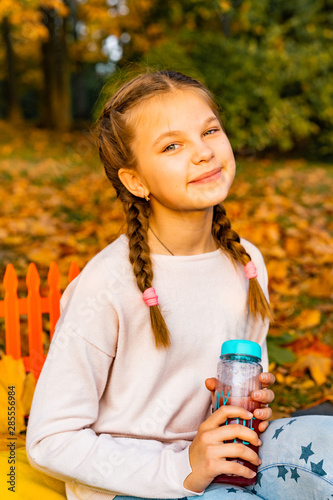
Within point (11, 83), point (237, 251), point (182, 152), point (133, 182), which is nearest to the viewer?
point (182, 152)

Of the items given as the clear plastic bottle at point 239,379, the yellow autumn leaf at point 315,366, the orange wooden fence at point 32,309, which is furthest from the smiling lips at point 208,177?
the yellow autumn leaf at point 315,366

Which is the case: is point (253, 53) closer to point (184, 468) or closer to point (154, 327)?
point (154, 327)

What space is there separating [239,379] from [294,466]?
31cm

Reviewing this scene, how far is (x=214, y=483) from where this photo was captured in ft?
4.99

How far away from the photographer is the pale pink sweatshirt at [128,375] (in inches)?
58.2

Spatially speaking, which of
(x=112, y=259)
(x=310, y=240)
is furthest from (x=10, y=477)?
(x=310, y=240)

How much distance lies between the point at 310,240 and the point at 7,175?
15.4 ft

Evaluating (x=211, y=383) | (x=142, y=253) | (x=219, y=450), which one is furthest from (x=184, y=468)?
(x=142, y=253)

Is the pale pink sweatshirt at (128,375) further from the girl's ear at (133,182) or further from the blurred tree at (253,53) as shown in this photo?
the blurred tree at (253,53)

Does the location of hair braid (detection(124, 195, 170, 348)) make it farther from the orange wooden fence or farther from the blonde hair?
the orange wooden fence

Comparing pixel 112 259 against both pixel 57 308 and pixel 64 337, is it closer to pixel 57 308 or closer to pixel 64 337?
pixel 64 337

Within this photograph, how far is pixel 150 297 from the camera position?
1.60m

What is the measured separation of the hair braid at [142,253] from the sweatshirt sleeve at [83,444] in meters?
0.18

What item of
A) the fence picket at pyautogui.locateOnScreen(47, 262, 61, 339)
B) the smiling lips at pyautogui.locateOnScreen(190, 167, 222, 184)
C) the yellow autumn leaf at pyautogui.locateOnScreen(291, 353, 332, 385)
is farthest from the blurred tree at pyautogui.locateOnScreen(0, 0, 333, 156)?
the smiling lips at pyautogui.locateOnScreen(190, 167, 222, 184)
